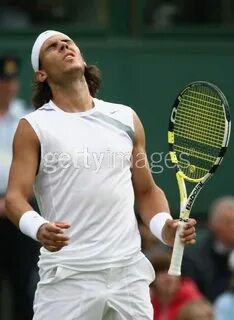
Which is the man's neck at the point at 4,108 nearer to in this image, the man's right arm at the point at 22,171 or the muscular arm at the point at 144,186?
the muscular arm at the point at 144,186

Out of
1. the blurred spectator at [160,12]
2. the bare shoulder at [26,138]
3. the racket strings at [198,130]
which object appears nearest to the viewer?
the bare shoulder at [26,138]

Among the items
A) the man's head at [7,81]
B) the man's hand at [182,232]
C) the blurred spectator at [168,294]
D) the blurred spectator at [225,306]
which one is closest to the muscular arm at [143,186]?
the man's hand at [182,232]

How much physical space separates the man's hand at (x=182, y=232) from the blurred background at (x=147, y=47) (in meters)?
4.84

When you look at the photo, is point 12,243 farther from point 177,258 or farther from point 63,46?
point 177,258

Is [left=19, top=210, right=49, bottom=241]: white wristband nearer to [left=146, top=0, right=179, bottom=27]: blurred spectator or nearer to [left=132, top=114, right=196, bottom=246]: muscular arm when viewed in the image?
[left=132, top=114, right=196, bottom=246]: muscular arm

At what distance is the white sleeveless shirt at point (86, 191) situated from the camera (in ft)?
Answer: 23.0

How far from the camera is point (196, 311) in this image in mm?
9234

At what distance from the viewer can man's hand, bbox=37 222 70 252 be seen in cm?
657

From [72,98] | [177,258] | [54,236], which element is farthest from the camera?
[72,98]

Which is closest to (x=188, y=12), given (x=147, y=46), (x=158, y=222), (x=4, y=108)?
(x=147, y=46)

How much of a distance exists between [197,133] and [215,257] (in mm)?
3266

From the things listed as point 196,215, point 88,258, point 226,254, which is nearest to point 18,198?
point 88,258

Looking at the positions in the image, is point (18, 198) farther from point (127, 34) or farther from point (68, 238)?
point (127, 34)

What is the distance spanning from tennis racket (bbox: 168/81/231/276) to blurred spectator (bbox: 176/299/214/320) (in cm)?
200
